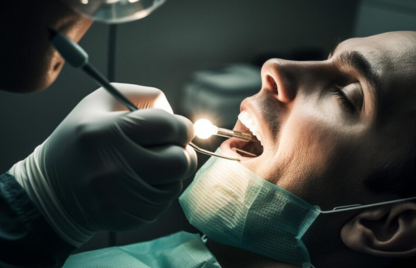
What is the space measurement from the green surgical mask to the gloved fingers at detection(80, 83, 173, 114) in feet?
1.06

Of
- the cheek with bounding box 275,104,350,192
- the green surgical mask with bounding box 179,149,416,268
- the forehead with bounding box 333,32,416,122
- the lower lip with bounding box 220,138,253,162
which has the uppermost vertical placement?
the forehead with bounding box 333,32,416,122

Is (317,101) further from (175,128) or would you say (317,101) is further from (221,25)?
(221,25)

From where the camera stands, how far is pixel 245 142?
1.80 metres

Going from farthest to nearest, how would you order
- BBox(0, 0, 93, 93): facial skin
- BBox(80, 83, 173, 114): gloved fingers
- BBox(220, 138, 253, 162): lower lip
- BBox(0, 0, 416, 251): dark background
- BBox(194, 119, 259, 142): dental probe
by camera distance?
BBox(0, 0, 416, 251): dark background < BBox(220, 138, 253, 162): lower lip < BBox(194, 119, 259, 142): dental probe < BBox(80, 83, 173, 114): gloved fingers < BBox(0, 0, 93, 93): facial skin

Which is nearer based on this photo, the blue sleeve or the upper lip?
the blue sleeve

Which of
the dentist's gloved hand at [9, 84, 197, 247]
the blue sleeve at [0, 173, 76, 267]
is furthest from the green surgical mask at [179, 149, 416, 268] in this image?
the blue sleeve at [0, 173, 76, 267]

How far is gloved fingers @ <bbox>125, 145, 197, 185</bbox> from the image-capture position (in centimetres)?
127

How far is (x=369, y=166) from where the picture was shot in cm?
147

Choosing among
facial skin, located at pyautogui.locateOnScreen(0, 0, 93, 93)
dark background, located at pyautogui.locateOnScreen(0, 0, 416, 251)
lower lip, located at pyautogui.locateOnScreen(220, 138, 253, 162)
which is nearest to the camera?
facial skin, located at pyautogui.locateOnScreen(0, 0, 93, 93)

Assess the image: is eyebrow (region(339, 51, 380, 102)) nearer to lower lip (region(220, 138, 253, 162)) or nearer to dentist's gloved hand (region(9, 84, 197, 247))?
lower lip (region(220, 138, 253, 162))

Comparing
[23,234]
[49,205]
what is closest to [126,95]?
[49,205]

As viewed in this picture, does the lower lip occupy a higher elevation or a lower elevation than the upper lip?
lower

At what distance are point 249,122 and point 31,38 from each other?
0.77 m

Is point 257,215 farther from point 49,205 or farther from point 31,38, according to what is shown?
point 31,38
